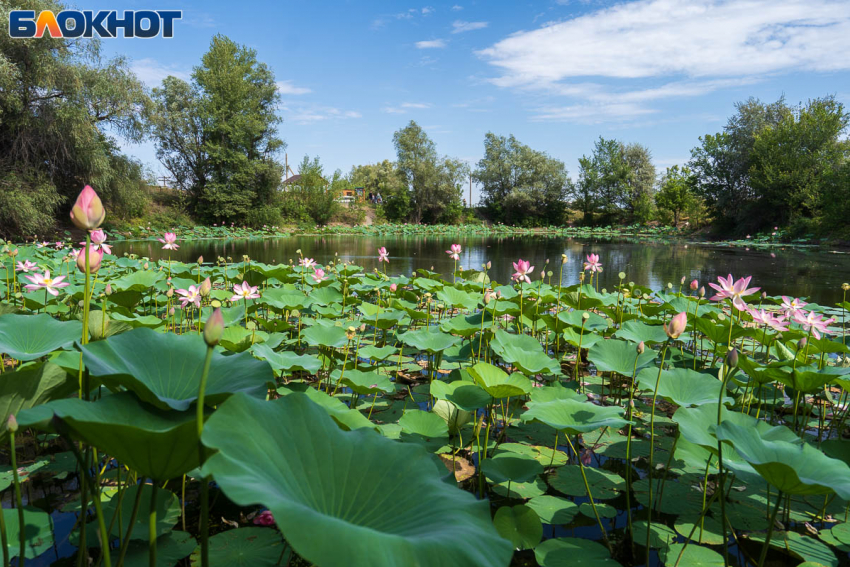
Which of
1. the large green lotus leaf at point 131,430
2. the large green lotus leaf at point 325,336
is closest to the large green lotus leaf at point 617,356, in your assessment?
the large green lotus leaf at point 325,336

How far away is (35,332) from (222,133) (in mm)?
22984

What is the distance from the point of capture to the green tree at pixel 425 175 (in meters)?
31.9

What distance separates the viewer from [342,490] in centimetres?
73

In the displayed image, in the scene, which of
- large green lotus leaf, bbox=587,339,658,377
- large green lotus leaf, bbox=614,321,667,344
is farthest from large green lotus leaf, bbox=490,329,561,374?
large green lotus leaf, bbox=614,321,667,344

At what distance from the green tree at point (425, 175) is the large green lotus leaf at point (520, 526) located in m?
31.2

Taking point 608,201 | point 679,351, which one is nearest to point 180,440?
point 679,351

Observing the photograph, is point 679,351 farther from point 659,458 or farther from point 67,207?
point 67,207

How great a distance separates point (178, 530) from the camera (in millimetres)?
1315

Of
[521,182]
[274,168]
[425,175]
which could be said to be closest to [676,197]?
[521,182]

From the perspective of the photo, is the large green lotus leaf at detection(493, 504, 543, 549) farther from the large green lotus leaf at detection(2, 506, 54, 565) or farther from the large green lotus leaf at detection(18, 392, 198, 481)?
the large green lotus leaf at detection(2, 506, 54, 565)

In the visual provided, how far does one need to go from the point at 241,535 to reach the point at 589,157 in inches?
1468

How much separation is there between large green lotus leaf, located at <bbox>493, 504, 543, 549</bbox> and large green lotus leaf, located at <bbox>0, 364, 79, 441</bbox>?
1.10 m

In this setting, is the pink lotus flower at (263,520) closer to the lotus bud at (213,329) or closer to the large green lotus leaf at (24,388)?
the large green lotus leaf at (24,388)

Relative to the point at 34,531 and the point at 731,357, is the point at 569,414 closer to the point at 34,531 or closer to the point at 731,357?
the point at 731,357
